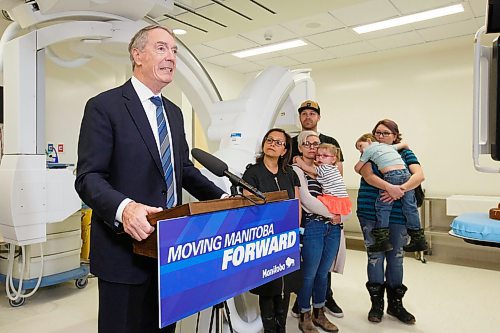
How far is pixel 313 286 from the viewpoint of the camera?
2.91 m

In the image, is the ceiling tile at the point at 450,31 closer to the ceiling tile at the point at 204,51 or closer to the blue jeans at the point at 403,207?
the blue jeans at the point at 403,207

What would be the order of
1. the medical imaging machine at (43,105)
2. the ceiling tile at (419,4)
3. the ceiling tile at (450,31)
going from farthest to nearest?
the ceiling tile at (450,31)
the ceiling tile at (419,4)
the medical imaging machine at (43,105)

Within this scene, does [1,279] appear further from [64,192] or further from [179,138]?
[179,138]

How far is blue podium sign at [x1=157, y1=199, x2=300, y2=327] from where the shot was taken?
1019 mm

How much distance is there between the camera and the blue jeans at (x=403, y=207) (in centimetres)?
299

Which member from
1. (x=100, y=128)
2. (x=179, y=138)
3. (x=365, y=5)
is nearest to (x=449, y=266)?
(x=365, y=5)

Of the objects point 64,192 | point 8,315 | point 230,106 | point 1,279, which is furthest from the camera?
point 1,279

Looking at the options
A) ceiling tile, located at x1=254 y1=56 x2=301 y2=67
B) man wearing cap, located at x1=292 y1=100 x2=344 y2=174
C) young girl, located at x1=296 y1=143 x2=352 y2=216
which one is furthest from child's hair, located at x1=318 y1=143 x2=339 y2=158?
ceiling tile, located at x1=254 y1=56 x2=301 y2=67

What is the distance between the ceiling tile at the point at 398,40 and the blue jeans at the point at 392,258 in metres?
2.72

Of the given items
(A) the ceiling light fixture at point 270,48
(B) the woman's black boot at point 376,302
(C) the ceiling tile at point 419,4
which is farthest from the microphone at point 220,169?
(A) the ceiling light fixture at point 270,48

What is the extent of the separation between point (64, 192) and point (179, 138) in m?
0.78

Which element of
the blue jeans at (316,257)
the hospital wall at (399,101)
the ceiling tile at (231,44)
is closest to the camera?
the blue jeans at (316,257)

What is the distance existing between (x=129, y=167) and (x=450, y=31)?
455 centimetres

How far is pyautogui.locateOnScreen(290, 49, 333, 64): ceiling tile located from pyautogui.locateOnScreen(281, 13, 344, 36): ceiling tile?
80cm
